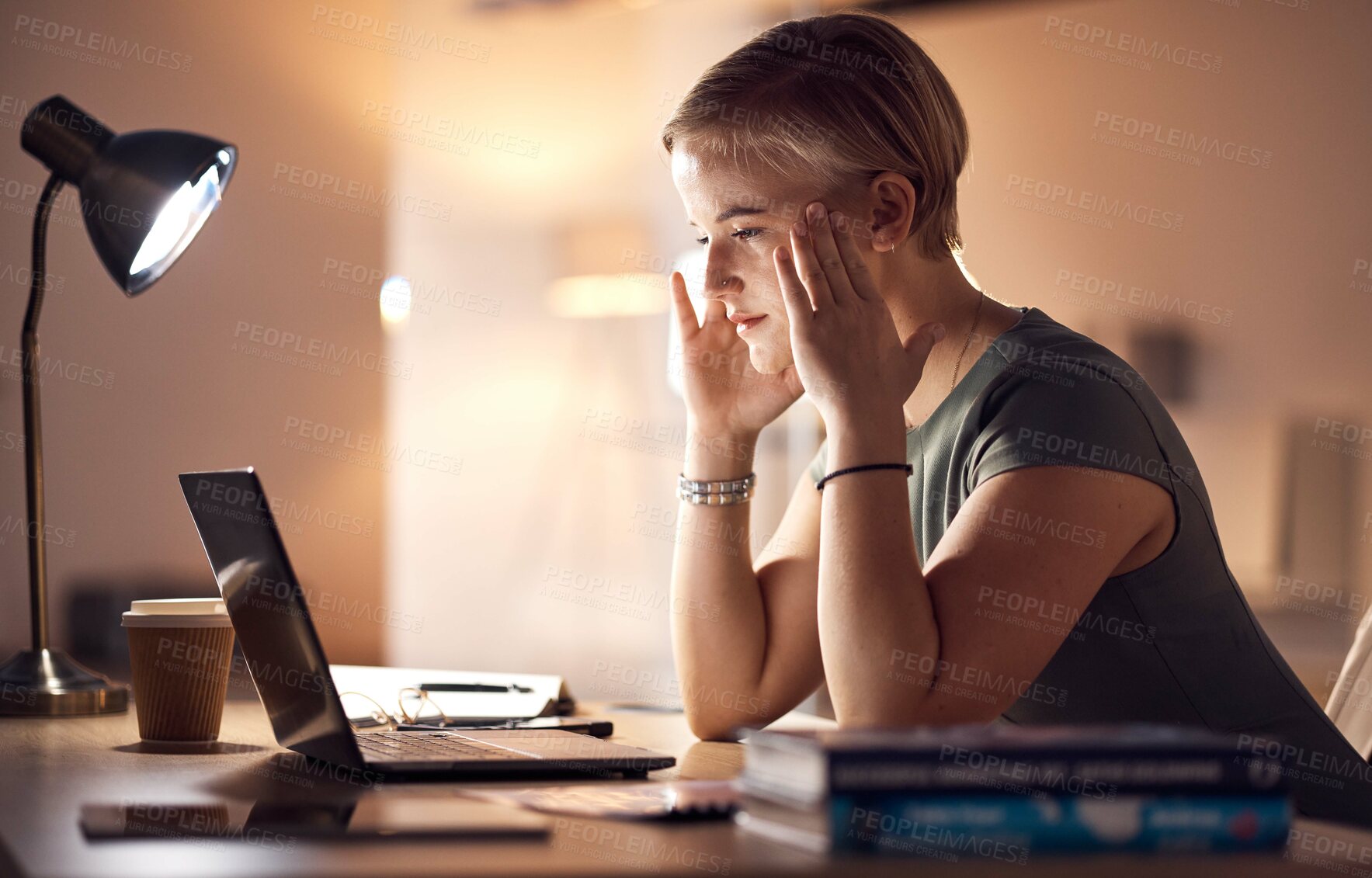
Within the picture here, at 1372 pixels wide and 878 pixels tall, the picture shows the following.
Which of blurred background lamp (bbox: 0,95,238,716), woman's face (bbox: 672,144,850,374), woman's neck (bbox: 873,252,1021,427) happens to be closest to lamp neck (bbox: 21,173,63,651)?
blurred background lamp (bbox: 0,95,238,716)

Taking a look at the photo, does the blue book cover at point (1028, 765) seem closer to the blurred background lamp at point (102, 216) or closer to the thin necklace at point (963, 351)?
the thin necklace at point (963, 351)

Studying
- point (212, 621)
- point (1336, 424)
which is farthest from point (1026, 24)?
point (212, 621)

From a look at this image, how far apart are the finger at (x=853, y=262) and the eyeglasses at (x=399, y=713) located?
56 cm

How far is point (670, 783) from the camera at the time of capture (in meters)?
0.83

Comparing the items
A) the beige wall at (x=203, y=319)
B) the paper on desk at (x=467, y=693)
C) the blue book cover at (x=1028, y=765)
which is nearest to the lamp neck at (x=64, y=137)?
the paper on desk at (x=467, y=693)

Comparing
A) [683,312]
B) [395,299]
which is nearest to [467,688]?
[683,312]

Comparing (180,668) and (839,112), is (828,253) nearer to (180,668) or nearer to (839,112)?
(839,112)

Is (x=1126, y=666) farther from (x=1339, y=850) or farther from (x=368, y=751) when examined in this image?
(x=368, y=751)

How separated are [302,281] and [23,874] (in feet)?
7.68

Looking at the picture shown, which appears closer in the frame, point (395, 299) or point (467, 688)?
point (467, 688)

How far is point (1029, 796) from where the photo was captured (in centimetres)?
56

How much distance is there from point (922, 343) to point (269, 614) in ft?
1.96

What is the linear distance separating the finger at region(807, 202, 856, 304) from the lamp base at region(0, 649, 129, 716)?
0.85 meters

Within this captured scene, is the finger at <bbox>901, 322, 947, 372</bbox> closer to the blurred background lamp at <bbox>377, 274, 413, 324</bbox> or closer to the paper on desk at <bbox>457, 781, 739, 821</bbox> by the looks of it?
the paper on desk at <bbox>457, 781, 739, 821</bbox>
